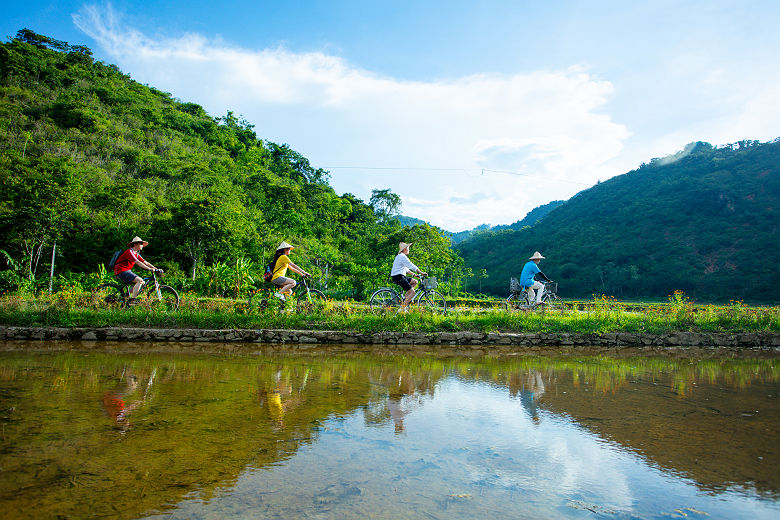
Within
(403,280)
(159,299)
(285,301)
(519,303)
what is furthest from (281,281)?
(519,303)

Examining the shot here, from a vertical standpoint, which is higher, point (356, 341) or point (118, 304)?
point (118, 304)

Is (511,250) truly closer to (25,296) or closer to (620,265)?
(620,265)

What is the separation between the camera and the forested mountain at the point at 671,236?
4538 cm

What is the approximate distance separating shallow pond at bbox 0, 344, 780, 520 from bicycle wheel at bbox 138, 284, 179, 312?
3911mm

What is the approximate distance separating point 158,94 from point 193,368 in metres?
59.0

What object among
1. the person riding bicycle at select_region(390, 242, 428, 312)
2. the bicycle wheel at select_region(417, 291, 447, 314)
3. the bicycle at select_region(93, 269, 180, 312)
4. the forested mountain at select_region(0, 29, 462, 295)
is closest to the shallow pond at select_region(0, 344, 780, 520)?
the bicycle at select_region(93, 269, 180, 312)

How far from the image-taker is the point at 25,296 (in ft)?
38.6

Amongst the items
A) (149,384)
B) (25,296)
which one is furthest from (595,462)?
(25,296)

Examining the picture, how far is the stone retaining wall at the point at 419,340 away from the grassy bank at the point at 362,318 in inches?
11.6

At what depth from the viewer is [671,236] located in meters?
52.0

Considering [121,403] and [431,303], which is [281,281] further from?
[121,403]

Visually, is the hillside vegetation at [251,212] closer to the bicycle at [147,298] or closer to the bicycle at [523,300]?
the bicycle at [147,298]

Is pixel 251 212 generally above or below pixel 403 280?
above

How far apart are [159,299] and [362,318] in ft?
15.7
